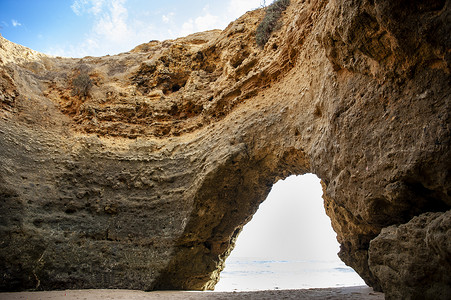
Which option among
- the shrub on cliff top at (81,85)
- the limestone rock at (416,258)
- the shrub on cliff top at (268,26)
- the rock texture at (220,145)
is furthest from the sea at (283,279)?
the shrub on cliff top at (81,85)

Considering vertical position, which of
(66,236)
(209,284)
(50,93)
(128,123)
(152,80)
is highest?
(152,80)

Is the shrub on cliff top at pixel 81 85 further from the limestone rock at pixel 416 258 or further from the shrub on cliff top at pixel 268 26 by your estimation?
the limestone rock at pixel 416 258

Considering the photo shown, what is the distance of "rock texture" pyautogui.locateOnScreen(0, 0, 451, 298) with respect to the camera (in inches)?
114

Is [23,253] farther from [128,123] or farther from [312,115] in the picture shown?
[312,115]

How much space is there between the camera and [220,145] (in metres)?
6.94

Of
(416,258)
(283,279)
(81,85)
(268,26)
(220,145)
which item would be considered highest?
(268,26)

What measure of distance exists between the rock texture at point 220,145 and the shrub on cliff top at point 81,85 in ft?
0.70

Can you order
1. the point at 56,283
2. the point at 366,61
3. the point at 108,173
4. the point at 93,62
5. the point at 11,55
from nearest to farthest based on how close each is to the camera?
1. the point at 366,61
2. the point at 56,283
3. the point at 108,173
4. the point at 11,55
5. the point at 93,62

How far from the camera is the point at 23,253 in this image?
574 cm

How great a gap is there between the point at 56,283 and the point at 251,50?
26.9 feet

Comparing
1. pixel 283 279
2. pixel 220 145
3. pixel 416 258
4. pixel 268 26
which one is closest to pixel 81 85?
pixel 220 145

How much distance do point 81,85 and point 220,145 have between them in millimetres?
6061

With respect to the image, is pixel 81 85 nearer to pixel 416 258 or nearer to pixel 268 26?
pixel 268 26

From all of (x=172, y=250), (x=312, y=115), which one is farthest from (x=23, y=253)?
(x=312, y=115)
